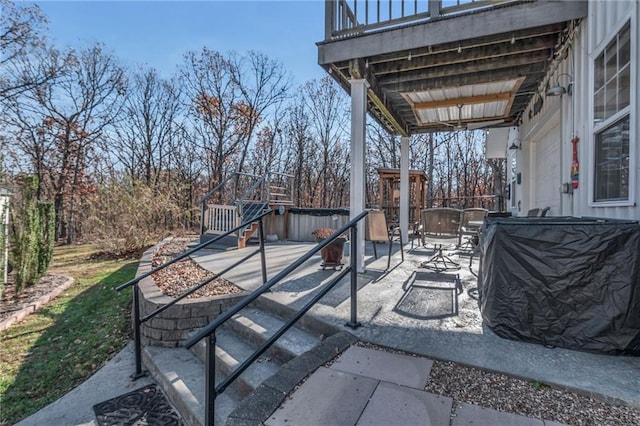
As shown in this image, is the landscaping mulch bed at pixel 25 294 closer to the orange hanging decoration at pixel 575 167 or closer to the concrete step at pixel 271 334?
the concrete step at pixel 271 334

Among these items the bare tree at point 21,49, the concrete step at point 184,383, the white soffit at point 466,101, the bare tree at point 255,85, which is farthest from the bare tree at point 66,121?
the white soffit at point 466,101

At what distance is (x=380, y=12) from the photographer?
404cm

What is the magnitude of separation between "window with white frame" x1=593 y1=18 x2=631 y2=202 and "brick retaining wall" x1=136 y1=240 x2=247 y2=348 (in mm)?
3680

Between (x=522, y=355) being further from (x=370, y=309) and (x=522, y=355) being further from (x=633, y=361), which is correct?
(x=370, y=309)

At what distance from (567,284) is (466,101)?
4.18m

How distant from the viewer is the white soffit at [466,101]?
503cm

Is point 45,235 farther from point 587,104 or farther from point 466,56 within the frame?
point 587,104

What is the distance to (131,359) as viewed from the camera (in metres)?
3.35

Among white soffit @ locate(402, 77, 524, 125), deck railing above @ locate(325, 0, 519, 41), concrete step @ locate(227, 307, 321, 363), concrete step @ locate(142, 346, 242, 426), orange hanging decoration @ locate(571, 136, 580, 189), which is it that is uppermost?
deck railing above @ locate(325, 0, 519, 41)

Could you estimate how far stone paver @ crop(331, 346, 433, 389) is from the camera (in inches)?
74.0

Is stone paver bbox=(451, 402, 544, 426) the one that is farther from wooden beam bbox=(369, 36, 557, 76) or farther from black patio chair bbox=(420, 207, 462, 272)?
wooden beam bbox=(369, 36, 557, 76)

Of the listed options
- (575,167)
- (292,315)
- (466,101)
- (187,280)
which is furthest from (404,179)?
(292,315)

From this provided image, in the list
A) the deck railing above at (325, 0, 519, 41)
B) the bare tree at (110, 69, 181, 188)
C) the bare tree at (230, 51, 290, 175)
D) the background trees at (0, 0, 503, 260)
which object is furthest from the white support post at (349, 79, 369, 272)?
the bare tree at (110, 69, 181, 188)

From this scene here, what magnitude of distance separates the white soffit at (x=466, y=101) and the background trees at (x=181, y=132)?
666 cm
